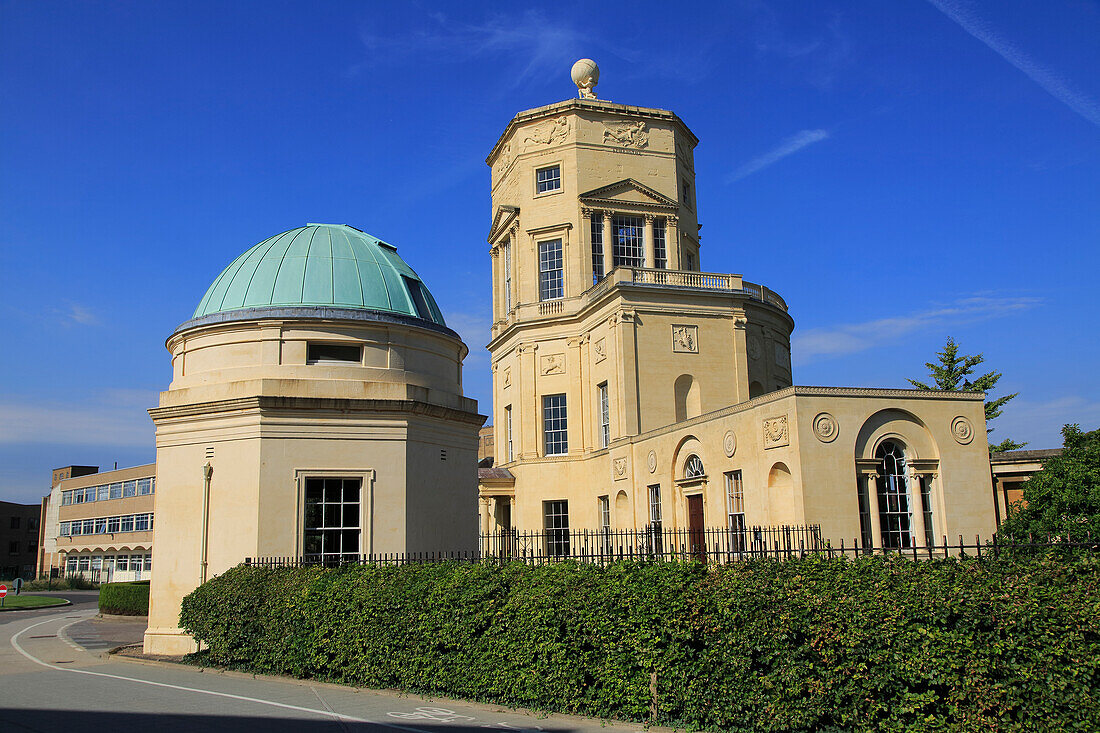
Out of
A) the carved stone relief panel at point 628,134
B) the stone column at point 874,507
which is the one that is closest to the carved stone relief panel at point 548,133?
the carved stone relief panel at point 628,134

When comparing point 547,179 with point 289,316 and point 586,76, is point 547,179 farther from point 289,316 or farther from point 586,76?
point 289,316

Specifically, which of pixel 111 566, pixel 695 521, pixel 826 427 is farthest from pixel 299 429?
pixel 111 566

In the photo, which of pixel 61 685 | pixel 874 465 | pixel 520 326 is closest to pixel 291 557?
pixel 61 685

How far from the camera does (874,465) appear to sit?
24328 mm

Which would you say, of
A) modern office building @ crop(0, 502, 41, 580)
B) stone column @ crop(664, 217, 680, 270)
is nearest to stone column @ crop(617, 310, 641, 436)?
stone column @ crop(664, 217, 680, 270)

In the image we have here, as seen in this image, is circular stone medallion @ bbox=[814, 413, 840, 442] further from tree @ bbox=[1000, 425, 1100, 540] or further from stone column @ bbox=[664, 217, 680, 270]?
stone column @ bbox=[664, 217, 680, 270]

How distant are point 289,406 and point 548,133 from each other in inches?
1030

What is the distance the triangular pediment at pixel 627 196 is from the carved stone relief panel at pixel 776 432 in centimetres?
1820

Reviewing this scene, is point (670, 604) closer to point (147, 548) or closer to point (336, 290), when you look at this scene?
point (336, 290)

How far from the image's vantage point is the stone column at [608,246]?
131ft

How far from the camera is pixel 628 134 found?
41312 millimetres

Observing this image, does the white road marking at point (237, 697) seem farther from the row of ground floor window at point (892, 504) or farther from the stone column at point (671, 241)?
the stone column at point (671, 241)

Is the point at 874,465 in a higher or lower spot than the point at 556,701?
higher

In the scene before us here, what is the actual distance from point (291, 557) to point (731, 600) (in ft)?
37.8
